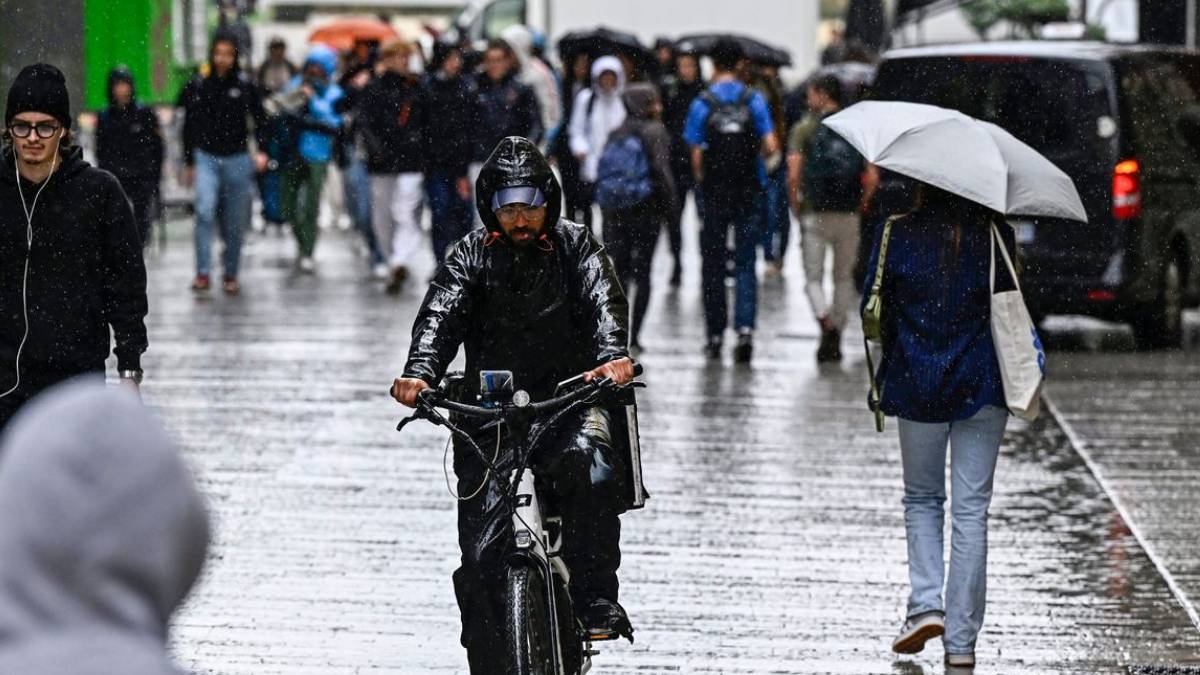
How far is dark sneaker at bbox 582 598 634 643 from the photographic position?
5852 mm

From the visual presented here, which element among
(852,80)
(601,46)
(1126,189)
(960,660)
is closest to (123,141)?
(601,46)

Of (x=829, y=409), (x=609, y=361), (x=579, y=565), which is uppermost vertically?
(x=609, y=361)

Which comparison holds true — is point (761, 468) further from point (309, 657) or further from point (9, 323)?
point (9, 323)

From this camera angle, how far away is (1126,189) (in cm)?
1402

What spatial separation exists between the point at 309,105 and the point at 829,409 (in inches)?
352

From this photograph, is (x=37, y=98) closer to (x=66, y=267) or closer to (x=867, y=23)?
(x=66, y=267)

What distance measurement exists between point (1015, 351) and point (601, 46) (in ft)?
43.6

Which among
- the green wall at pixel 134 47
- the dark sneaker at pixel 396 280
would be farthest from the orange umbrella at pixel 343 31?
the dark sneaker at pixel 396 280

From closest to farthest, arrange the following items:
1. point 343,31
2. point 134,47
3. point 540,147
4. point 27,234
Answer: point 27,234, point 540,147, point 134,47, point 343,31

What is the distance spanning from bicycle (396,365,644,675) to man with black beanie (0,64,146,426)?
1.31 meters

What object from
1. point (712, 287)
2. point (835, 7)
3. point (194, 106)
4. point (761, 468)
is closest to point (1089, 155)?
point (712, 287)

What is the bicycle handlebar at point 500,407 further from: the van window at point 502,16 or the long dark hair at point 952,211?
the van window at point 502,16

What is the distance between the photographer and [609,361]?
569cm

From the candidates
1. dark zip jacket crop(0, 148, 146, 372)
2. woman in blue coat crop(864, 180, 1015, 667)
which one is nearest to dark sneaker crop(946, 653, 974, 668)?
woman in blue coat crop(864, 180, 1015, 667)
